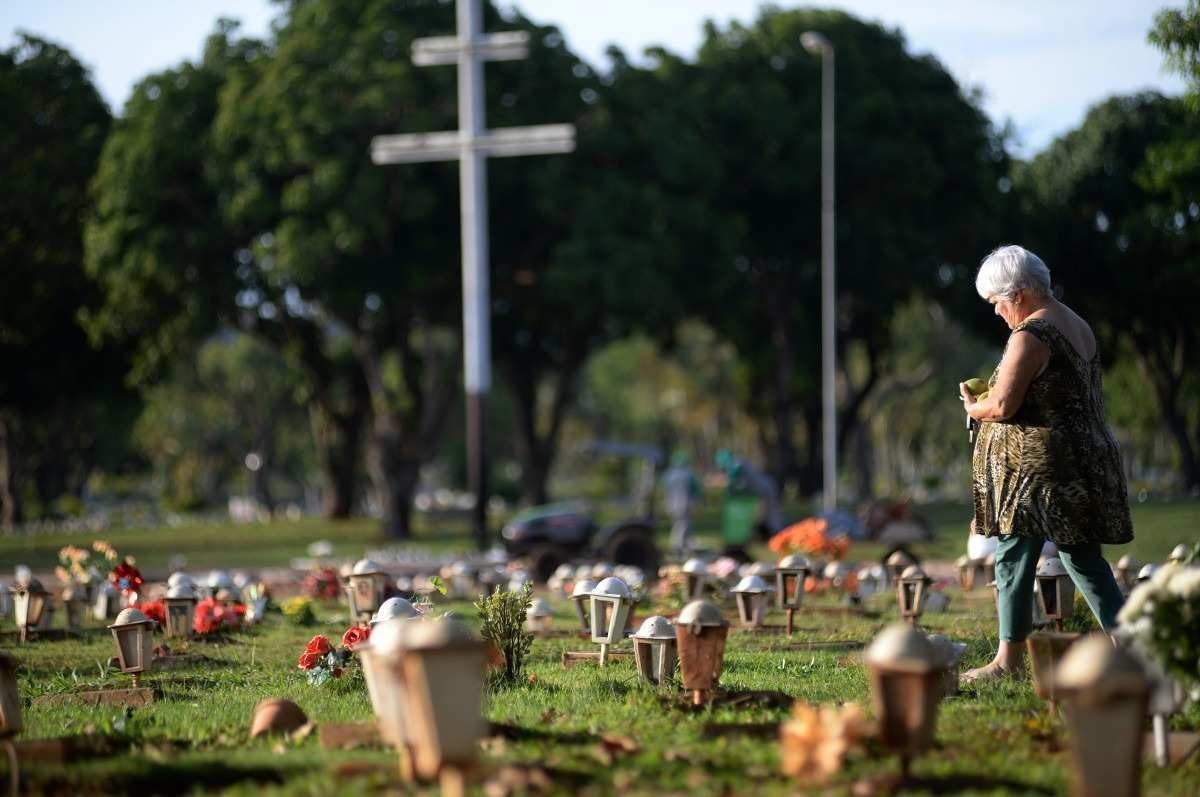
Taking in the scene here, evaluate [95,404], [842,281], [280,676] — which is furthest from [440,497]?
[280,676]

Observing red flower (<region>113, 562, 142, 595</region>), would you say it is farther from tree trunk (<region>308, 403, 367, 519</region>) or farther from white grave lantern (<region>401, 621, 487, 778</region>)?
tree trunk (<region>308, 403, 367, 519</region>)

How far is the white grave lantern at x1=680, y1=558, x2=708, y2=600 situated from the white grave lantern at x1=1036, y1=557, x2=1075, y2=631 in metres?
3.98

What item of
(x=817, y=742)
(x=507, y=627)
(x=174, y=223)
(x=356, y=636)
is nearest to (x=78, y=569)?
(x=356, y=636)

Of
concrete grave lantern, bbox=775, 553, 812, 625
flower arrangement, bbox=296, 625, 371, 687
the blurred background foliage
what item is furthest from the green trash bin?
flower arrangement, bbox=296, 625, 371, 687

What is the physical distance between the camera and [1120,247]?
40.8 meters

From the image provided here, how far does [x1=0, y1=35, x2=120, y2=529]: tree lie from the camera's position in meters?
37.6

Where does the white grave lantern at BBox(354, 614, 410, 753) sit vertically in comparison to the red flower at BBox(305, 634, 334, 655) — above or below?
above

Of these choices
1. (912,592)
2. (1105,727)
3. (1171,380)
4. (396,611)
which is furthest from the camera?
(1171,380)

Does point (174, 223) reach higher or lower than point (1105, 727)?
higher

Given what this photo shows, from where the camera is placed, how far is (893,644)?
5652 mm

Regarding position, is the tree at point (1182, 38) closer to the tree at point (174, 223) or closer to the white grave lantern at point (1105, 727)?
the white grave lantern at point (1105, 727)

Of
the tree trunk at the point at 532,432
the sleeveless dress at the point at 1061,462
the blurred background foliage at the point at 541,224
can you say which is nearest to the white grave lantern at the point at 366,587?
the sleeveless dress at the point at 1061,462

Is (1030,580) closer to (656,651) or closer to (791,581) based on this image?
(656,651)

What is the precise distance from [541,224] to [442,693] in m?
30.4
